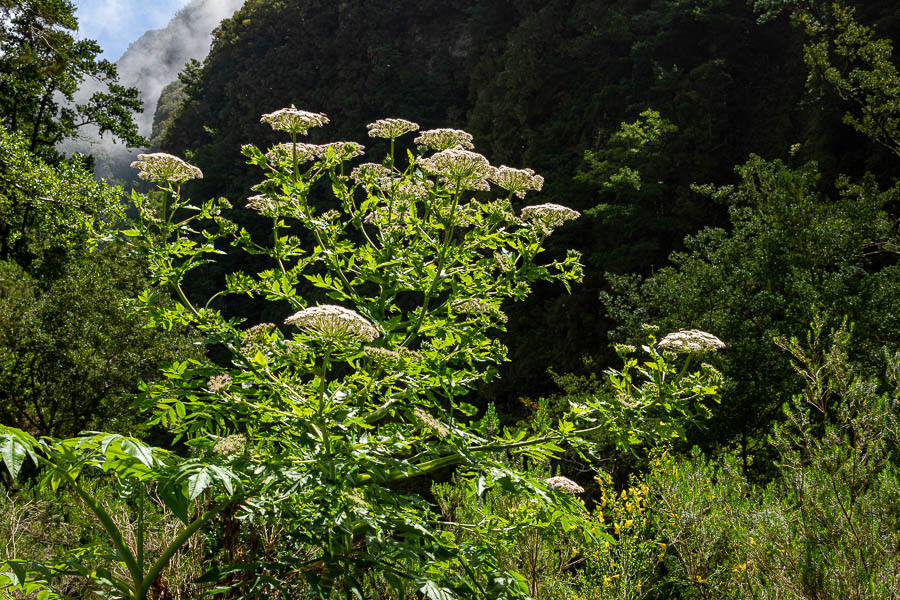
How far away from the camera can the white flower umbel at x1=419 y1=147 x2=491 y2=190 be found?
9.69 ft

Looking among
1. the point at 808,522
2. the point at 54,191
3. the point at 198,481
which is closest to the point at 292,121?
the point at 198,481

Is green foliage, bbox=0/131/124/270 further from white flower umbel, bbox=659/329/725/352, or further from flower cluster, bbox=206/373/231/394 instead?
white flower umbel, bbox=659/329/725/352

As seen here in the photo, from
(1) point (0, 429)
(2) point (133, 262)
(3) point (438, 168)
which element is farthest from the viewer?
(2) point (133, 262)

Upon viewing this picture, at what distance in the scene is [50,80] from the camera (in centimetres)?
1468

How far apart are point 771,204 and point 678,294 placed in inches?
116

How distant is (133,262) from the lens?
1911cm

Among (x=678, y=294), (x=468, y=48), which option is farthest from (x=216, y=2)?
(x=678, y=294)

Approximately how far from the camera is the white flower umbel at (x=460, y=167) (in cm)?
295

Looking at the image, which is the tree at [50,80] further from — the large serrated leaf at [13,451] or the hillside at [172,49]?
the hillside at [172,49]

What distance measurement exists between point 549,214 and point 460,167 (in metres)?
0.60

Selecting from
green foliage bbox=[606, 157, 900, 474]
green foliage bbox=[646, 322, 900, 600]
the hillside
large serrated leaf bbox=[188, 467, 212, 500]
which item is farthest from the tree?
the hillside

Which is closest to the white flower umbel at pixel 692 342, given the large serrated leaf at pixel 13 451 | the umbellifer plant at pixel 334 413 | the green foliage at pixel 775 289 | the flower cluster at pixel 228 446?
the umbellifer plant at pixel 334 413

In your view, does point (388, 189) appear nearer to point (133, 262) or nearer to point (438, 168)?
point (438, 168)

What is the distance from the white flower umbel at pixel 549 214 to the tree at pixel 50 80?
12.5 m
